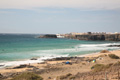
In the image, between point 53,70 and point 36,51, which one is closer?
point 53,70

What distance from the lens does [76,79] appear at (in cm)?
1423

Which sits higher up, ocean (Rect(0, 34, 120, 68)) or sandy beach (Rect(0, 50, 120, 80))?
sandy beach (Rect(0, 50, 120, 80))

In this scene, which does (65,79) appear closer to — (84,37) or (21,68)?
(21,68)

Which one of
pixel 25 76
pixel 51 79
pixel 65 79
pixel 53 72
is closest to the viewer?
pixel 25 76

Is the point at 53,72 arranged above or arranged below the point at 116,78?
below

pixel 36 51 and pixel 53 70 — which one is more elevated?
pixel 53 70

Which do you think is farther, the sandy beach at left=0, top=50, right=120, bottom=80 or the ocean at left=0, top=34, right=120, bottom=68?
the ocean at left=0, top=34, right=120, bottom=68

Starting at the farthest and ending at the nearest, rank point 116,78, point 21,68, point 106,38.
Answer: point 106,38
point 21,68
point 116,78

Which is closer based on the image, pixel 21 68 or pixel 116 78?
pixel 116 78

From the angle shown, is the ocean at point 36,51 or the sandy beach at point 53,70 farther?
the ocean at point 36,51

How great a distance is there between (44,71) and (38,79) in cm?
505

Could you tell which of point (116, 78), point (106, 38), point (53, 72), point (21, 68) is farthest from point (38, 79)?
point (106, 38)

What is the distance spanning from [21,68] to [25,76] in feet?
27.6

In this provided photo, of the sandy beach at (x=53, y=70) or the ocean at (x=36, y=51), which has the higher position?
the sandy beach at (x=53, y=70)
